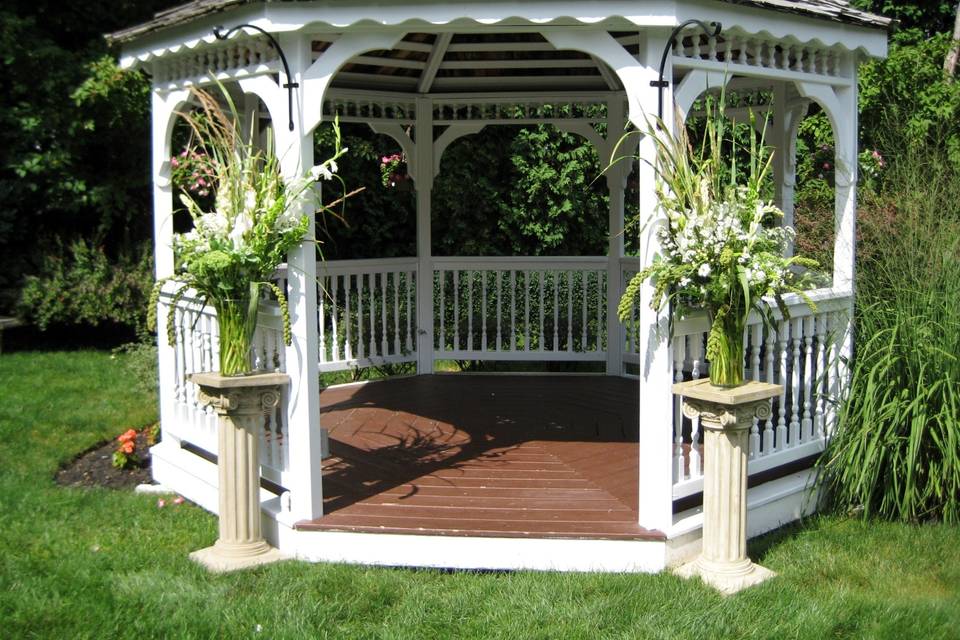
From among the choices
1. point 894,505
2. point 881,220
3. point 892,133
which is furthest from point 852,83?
point 894,505

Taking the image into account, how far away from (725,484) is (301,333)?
84.1 inches

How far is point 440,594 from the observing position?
Result: 454cm

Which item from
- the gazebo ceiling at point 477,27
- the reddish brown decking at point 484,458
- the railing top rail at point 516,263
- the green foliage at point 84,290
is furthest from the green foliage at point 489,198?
the gazebo ceiling at point 477,27

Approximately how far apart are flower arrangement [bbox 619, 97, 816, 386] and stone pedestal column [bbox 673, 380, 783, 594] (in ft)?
0.45

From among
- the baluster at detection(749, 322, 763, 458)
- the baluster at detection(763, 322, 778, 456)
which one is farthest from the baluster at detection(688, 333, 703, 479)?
the baluster at detection(763, 322, 778, 456)

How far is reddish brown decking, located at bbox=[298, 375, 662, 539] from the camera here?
500 cm

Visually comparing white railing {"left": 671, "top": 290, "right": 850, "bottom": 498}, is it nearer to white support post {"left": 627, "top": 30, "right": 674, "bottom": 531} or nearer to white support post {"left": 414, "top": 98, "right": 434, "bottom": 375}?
white support post {"left": 627, "top": 30, "right": 674, "bottom": 531}

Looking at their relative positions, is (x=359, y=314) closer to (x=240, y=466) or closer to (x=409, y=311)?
(x=409, y=311)

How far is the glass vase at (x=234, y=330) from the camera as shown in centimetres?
488

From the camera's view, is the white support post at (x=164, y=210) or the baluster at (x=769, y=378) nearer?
the baluster at (x=769, y=378)

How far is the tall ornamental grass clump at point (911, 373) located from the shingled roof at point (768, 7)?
0.80m

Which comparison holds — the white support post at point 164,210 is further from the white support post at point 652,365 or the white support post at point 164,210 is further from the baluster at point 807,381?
the baluster at point 807,381

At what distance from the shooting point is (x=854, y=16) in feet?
17.9

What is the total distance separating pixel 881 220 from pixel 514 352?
383 cm
